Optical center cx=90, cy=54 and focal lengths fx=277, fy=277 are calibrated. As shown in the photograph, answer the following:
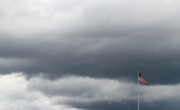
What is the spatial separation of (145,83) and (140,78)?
16.7 feet

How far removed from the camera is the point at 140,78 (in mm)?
124750

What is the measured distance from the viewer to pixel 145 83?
12019 cm

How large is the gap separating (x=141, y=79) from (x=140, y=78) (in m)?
1.04

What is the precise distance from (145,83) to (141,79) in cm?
403

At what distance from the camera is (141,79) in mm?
123812
